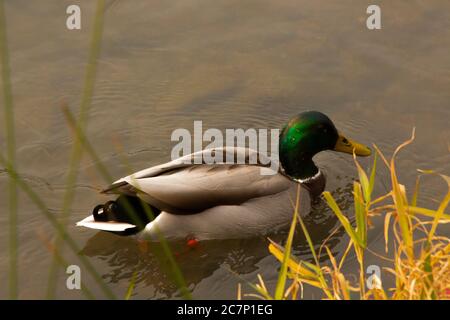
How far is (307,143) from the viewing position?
20.9ft

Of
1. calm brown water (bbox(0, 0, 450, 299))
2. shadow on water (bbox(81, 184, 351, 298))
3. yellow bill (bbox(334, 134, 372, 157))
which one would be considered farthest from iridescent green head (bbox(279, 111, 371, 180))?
shadow on water (bbox(81, 184, 351, 298))

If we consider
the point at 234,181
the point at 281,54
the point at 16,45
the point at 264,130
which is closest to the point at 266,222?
the point at 234,181

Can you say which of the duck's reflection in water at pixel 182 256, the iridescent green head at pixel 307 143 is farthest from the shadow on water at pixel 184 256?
the iridescent green head at pixel 307 143

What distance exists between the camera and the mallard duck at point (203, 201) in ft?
18.8

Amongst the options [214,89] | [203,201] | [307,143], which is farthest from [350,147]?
[214,89]

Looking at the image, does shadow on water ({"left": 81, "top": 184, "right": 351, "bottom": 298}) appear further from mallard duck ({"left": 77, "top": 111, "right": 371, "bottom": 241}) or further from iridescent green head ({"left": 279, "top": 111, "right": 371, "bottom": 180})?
iridescent green head ({"left": 279, "top": 111, "right": 371, "bottom": 180})

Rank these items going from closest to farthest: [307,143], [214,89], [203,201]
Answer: [203,201] < [307,143] < [214,89]

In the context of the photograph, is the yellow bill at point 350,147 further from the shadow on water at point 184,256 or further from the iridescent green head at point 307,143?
the shadow on water at point 184,256

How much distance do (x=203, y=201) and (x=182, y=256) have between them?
0.43m

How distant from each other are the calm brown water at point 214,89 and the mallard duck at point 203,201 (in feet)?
0.51

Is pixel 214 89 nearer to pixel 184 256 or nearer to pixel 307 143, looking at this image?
pixel 307 143

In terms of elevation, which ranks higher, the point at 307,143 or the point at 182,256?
the point at 307,143

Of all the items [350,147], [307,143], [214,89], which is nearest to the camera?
[307,143]

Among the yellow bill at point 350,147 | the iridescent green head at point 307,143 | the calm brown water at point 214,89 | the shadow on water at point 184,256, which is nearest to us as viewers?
the shadow on water at point 184,256
